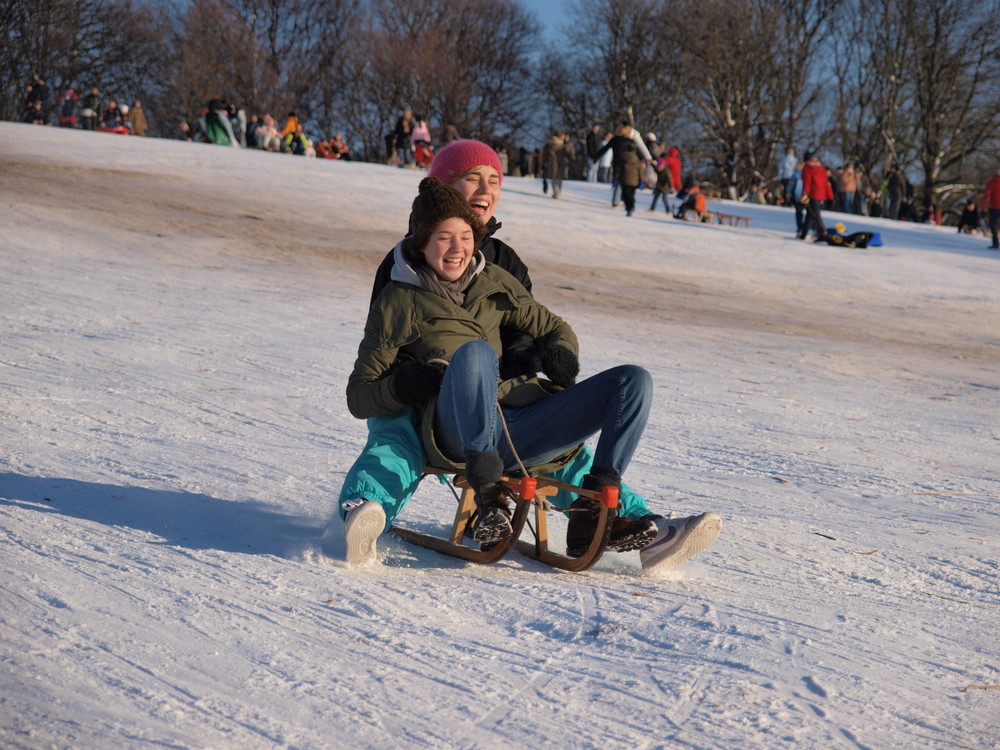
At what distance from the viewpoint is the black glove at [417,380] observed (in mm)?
3121

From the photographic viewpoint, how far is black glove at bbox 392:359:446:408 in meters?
3.12

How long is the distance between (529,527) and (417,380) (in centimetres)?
62

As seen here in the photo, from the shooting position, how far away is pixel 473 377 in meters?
3.01

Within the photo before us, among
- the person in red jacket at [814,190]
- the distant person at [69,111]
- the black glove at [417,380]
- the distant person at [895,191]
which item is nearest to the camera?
the black glove at [417,380]

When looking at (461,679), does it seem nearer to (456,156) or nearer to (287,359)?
(456,156)

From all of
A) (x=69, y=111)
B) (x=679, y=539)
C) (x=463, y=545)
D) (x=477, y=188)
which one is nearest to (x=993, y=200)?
(x=477, y=188)

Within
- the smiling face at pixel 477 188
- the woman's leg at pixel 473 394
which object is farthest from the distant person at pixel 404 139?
the woman's leg at pixel 473 394

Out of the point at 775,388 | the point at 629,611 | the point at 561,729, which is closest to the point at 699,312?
the point at 775,388

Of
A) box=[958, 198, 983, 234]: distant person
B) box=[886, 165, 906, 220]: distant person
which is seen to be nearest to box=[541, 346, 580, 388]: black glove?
box=[958, 198, 983, 234]: distant person

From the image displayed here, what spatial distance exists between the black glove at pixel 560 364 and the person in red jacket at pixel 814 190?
50.8 feet

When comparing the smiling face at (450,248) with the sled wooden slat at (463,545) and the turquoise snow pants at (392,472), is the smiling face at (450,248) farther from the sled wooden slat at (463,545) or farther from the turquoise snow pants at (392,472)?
the sled wooden slat at (463,545)

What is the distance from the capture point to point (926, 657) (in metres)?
2.72

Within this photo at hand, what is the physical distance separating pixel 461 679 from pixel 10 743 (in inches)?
37.1

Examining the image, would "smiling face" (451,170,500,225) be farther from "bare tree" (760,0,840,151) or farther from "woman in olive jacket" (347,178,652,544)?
"bare tree" (760,0,840,151)
